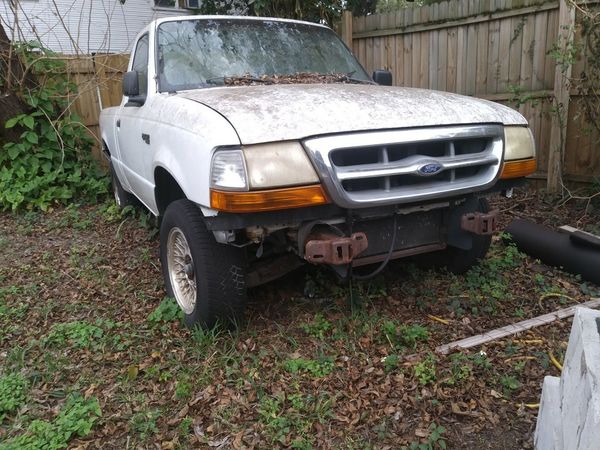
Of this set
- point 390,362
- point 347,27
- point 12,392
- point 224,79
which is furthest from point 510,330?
point 347,27

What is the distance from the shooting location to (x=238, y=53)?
388 centimetres

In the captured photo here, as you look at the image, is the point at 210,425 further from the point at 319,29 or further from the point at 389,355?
the point at 319,29

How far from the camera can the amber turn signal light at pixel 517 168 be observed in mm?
3195

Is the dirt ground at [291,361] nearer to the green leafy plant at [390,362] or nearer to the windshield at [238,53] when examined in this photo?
the green leafy plant at [390,362]

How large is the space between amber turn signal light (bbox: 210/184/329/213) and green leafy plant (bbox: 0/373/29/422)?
151 centimetres

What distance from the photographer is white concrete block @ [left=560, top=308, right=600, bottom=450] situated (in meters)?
1.46

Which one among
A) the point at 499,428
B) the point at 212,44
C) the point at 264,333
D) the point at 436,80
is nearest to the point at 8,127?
the point at 212,44

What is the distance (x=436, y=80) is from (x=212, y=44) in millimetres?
3799

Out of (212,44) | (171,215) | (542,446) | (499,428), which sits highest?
(212,44)

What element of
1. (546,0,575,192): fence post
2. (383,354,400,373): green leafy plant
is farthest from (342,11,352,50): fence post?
(383,354,400,373): green leafy plant

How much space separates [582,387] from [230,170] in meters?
1.70

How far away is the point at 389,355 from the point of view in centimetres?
299

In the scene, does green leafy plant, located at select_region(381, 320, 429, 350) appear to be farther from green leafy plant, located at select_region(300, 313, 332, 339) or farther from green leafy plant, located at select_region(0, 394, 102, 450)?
green leafy plant, located at select_region(0, 394, 102, 450)

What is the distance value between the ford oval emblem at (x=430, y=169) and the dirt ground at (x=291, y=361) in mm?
982
